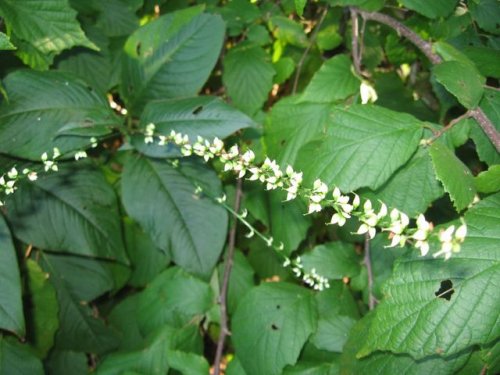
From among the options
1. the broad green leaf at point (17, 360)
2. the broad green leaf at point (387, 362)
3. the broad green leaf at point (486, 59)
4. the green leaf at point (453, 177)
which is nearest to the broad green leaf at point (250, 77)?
the broad green leaf at point (486, 59)

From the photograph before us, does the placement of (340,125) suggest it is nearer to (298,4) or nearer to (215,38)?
(298,4)

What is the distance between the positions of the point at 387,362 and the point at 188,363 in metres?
0.78

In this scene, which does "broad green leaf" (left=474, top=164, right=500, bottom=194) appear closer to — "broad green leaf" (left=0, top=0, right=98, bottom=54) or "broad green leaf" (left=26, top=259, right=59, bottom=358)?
"broad green leaf" (left=0, top=0, right=98, bottom=54)

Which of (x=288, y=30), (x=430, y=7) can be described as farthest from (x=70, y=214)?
(x=430, y=7)

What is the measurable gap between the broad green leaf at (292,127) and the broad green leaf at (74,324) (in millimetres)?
1113

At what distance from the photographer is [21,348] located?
6.16ft

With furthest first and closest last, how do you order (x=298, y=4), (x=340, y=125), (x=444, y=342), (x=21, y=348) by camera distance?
(x=21, y=348) → (x=340, y=125) → (x=298, y=4) → (x=444, y=342)

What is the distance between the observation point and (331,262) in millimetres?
1783

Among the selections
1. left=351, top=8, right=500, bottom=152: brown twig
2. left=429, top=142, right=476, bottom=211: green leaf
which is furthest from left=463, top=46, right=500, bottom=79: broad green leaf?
left=429, top=142, right=476, bottom=211: green leaf

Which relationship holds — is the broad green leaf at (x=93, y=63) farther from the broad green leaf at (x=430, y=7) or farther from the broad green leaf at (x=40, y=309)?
the broad green leaf at (x=430, y=7)

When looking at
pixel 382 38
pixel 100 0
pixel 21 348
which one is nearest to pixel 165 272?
pixel 21 348

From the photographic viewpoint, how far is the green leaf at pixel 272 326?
1680 millimetres

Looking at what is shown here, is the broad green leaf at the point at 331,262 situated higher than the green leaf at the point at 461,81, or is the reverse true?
the green leaf at the point at 461,81

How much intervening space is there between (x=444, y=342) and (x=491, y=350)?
0.17 m
